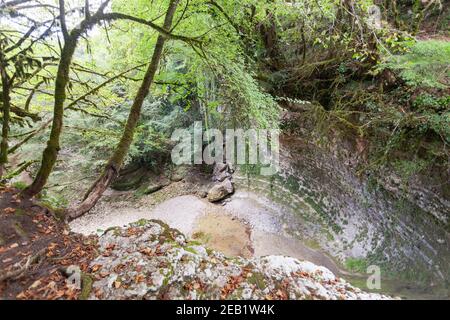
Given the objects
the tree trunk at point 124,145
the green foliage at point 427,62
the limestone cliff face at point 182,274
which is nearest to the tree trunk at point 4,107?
the tree trunk at point 124,145

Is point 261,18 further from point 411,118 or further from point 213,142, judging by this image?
point 213,142

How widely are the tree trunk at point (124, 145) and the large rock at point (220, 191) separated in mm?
4266

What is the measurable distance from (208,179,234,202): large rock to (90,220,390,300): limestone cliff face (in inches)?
162

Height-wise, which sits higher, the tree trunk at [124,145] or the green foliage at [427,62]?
the green foliage at [427,62]

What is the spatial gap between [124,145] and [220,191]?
436cm

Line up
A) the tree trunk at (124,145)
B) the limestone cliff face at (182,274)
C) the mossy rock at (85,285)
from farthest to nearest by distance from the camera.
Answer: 1. the tree trunk at (124,145)
2. the limestone cliff face at (182,274)
3. the mossy rock at (85,285)

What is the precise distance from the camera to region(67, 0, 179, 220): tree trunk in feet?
8.91

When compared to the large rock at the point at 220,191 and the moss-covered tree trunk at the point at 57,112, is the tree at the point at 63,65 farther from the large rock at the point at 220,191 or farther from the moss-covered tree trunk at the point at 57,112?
the large rock at the point at 220,191

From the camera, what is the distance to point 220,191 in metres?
7.02

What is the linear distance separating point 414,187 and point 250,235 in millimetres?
3341

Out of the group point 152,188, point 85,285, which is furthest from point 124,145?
point 152,188

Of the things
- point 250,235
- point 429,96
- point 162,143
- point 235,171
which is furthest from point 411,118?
point 162,143

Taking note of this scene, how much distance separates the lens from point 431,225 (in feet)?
13.7

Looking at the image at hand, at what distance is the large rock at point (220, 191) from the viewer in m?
6.95
